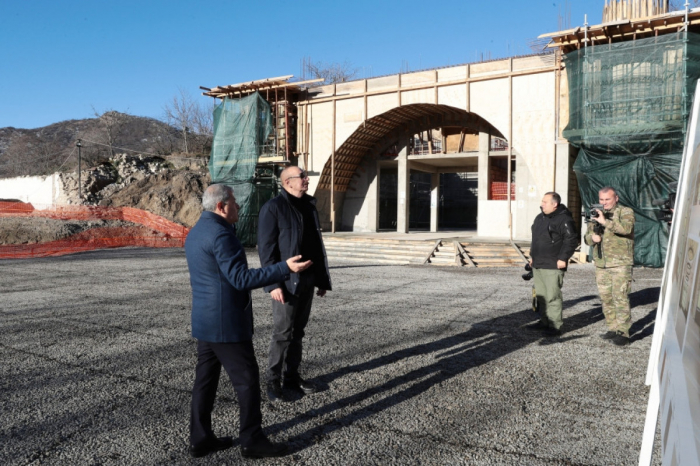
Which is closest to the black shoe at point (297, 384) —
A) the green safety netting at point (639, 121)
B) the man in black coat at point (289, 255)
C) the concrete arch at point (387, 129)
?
the man in black coat at point (289, 255)

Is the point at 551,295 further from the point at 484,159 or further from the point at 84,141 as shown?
the point at 84,141

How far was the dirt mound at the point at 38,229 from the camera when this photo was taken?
70.5 feet

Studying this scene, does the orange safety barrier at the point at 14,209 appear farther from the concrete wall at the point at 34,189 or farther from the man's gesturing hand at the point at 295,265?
the man's gesturing hand at the point at 295,265

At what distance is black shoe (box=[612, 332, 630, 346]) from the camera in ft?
19.8

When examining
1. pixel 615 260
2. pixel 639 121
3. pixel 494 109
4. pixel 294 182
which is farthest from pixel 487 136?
pixel 294 182

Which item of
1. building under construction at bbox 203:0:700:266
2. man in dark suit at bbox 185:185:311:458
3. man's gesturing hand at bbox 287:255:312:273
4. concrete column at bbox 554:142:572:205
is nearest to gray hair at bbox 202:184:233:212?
man in dark suit at bbox 185:185:311:458

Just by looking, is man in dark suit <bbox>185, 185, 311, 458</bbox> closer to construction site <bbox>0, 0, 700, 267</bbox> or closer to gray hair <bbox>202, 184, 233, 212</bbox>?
gray hair <bbox>202, 184, 233, 212</bbox>

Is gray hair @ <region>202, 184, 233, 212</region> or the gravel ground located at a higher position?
gray hair @ <region>202, 184, 233, 212</region>

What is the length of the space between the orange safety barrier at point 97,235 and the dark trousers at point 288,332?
1582 cm

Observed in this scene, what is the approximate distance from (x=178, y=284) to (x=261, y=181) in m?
13.7

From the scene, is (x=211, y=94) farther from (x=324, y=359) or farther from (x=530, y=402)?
(x=530, y=402)

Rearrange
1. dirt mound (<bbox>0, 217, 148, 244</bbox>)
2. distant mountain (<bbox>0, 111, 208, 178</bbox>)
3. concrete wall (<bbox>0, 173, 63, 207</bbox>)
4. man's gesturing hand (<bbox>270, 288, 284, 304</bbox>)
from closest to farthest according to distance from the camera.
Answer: man's gesturing hand (<bbox>270, 288, 284, 304</bbox>) → dirt mound (<bbox>0, 217, 148, 244</bbox>) → concrete wall (<bbox>0, 173, 63, 207</bbox>) → distant mountain (<bbox>0, 111, 208, 178</bbox>)

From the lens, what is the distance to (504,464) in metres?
3.14

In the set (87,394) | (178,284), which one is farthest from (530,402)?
(178,284)
